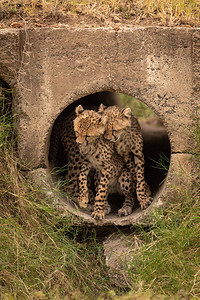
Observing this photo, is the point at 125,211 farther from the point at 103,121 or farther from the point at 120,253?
the point at 103,121

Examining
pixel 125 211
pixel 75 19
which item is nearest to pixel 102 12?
pixel 75 19

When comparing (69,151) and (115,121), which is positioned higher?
(115,121)

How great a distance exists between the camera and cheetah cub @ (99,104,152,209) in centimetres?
565

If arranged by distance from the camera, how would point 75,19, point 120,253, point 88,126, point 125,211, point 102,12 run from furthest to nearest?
point 125,211 < point 102,12 < point 75,19 < point 88,126 < point 120,253

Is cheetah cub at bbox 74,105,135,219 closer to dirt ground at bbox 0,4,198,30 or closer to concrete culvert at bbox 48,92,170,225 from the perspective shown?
concrete culvert at bbox 48,92,170,225

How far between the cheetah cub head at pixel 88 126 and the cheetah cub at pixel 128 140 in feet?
0.63

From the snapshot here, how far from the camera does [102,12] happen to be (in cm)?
564

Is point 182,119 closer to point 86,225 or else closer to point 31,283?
point 86,225

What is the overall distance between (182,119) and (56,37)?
65.6 inches

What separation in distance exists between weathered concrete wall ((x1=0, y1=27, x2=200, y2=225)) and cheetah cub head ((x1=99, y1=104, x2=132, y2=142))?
1.42ft

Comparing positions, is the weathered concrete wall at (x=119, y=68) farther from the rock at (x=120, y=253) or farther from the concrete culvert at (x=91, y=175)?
the rock at (x=120, y=253)

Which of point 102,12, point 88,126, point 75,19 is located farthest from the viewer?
point 102,12

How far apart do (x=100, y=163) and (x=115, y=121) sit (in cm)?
54

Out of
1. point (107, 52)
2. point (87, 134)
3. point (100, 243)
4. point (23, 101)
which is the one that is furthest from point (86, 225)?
point (107, 52)
